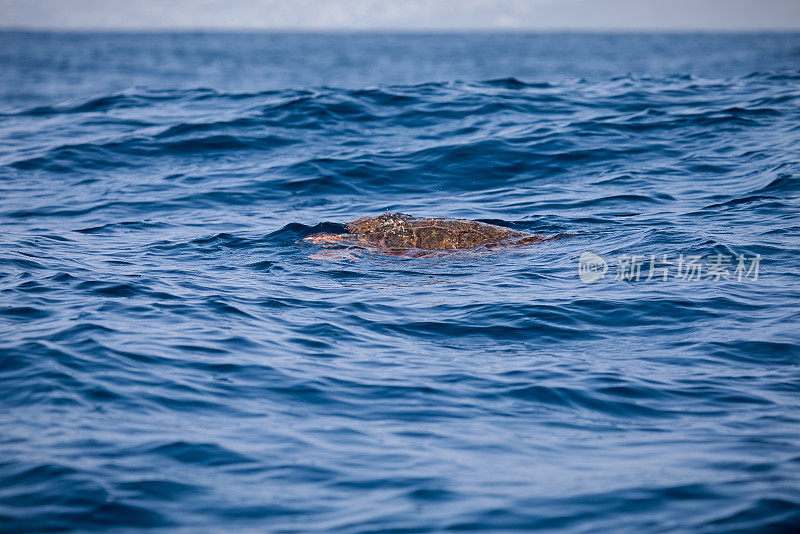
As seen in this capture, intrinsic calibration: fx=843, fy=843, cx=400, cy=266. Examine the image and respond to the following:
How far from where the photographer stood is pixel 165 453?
679cm

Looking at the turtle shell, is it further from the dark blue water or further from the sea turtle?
the dark blue water

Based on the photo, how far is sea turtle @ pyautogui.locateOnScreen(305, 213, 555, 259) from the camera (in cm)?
1289

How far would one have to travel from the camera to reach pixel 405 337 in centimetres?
962

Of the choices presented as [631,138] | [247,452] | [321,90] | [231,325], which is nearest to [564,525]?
[247,452]

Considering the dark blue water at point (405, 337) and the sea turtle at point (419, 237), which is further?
the sea turtle at point (419, 237)

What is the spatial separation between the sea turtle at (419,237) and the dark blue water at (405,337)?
0.35m

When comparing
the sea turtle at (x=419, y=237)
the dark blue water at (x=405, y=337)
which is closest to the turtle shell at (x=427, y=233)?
the sea turtle at (x=419, y=237)

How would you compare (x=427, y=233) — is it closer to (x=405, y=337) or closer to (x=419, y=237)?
(x=419, y=237)

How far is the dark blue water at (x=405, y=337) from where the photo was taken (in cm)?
624

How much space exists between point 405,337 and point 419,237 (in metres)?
3.62

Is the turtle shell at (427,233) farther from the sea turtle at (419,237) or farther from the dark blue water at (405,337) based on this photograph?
the dark blue water at (405,337)

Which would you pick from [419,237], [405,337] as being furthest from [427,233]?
[405,337]

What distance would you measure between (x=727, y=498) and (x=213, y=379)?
4820 mm

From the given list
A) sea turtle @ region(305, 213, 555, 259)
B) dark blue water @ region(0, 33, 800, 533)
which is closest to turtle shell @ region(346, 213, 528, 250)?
sea turtle @ region(305, 213, 555, 259)
